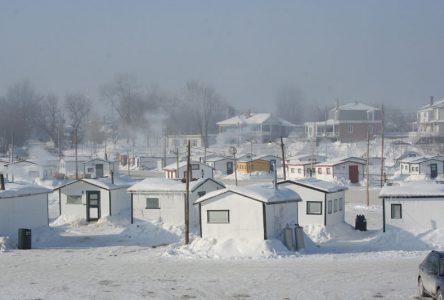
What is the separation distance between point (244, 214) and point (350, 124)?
3848 inches

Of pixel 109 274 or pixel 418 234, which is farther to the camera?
pixel 418 234

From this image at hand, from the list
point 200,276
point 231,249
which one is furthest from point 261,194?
point 200,276

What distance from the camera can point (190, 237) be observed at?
3525cm

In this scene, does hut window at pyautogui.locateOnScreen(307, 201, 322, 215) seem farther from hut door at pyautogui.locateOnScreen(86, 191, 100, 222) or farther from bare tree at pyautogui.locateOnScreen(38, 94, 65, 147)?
bare tree at pyautogui.locateOnScreen(38, 94, 65, 147)

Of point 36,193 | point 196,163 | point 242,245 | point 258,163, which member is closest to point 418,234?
point 242,245

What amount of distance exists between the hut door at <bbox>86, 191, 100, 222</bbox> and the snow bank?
10.9 m

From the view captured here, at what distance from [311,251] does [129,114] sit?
12094cm

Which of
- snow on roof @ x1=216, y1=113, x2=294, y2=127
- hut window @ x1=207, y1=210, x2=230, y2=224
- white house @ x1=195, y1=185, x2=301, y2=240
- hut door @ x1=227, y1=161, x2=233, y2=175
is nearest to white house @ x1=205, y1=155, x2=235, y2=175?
hut door @ x1=227, y1=161, x2=233, y2=175

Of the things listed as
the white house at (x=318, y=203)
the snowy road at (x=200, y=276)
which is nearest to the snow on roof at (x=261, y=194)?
the snowy road at (x=200, y=276)

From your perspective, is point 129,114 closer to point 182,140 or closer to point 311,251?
point 182,140

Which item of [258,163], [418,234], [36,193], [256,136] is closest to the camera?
[418,234]

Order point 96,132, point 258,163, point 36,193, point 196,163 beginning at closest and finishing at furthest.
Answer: point 36,193, point 196,163, point 258,163, point 96,132

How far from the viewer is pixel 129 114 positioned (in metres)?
149

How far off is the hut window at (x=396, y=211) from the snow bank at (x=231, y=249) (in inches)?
267
